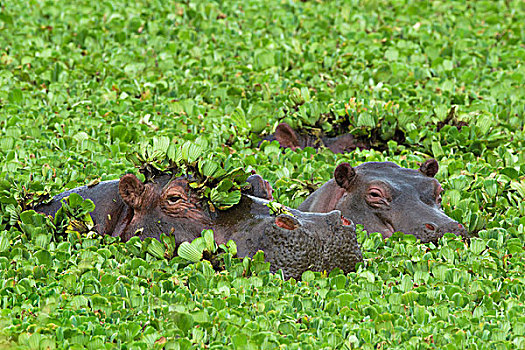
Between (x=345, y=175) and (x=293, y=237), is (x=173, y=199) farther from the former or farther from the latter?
(x=345, y=175)

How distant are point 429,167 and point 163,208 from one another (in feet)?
7.48

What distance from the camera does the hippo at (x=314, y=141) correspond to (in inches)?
376

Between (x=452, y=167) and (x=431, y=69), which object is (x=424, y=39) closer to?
(x=431, y=69)

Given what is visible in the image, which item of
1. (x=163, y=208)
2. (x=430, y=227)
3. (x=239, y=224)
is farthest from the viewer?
(x=430, y=227)

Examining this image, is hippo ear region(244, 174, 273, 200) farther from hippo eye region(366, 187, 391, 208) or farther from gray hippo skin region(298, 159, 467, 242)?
hippo eye region(366, 187, 391, 208)

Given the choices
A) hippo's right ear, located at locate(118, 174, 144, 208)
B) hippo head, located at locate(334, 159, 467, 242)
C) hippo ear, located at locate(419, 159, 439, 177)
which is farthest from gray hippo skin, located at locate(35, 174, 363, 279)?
hippo ear, located at locate(419, 159, 439, 177)

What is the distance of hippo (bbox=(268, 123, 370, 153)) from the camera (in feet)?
31.3

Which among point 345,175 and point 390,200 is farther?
point 345,175

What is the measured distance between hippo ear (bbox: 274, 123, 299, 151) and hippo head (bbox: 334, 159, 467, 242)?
225 centimetres

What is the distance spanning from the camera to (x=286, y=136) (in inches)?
377

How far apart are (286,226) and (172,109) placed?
4556 mm

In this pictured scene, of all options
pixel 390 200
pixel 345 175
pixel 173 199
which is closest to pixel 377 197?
pixel 390 200

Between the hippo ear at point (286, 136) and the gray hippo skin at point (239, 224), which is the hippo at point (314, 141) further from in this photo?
the gray hippo skin at point (239, 224)

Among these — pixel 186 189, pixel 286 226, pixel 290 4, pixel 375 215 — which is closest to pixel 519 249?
pixel 375 215
